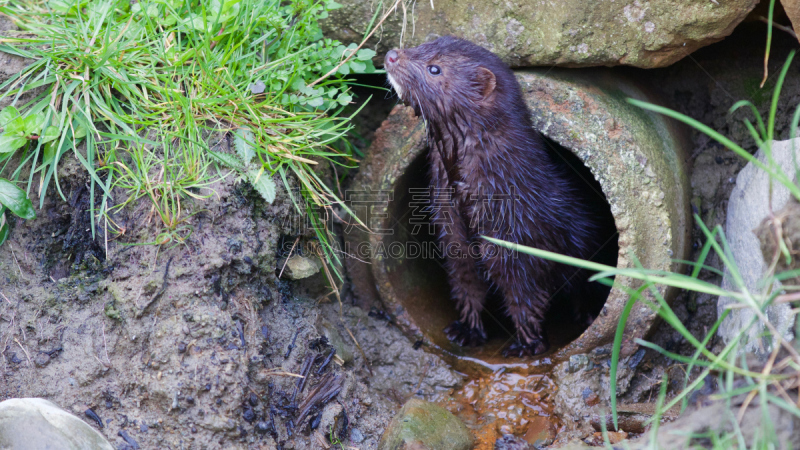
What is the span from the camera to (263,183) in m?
3.02

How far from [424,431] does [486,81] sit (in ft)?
5.79

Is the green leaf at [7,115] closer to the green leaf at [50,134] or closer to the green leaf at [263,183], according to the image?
the green leaf at [50,134]

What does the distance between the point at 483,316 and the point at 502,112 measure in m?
1.76

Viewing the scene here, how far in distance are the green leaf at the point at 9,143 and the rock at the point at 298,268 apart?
1.35 metres

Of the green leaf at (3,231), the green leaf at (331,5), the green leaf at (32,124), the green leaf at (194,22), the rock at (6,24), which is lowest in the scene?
the green leaf at (3,231)

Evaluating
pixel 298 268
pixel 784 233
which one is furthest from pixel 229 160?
pixel 784 233

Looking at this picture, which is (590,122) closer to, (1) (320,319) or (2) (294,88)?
(2) (294,88)

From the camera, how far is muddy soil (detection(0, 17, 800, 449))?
265cm

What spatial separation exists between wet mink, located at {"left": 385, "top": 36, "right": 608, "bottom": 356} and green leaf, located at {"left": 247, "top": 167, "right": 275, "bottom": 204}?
0.86m

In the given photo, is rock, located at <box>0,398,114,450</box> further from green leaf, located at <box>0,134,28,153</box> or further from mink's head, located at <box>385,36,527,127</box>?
mink's head, located at <box>385,36,527,127</box>

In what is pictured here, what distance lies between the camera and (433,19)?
3.44 meters

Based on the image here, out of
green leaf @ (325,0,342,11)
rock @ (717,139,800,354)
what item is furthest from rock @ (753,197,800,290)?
green leaf @ (325,0,342,11)

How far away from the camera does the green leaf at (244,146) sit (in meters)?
3.03

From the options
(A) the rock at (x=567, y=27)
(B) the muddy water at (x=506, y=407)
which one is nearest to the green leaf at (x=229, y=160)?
(A) the rock at (x=567, y=27)
